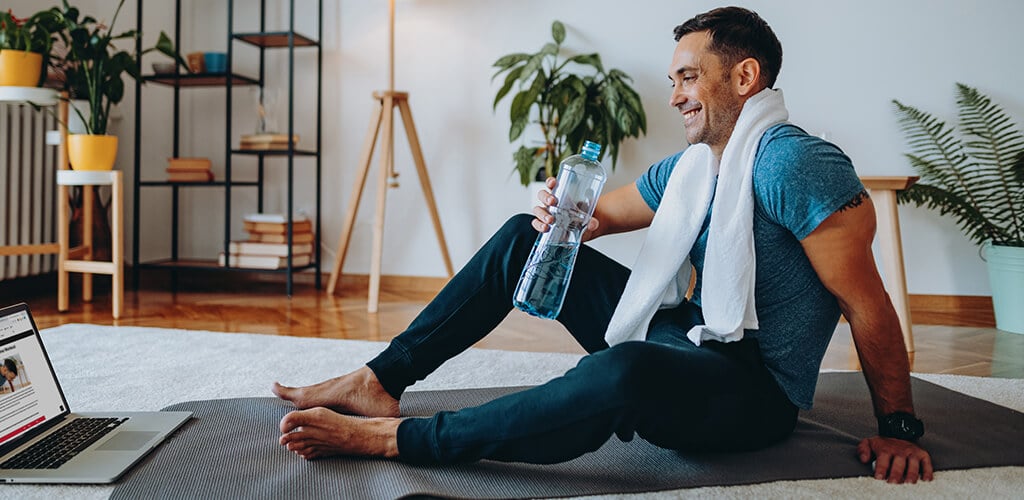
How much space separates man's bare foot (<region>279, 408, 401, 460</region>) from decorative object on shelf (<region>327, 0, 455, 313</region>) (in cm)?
187

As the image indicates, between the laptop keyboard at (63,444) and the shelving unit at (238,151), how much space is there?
2.06 m

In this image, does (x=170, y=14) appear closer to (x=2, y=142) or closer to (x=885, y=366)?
(x=2, y=142)

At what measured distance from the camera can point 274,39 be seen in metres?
3.63

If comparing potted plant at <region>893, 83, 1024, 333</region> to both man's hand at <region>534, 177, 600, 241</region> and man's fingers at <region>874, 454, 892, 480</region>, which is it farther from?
man's hand at <region>534, 177, 600, 241</region>

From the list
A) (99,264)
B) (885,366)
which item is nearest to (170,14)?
(99,264)

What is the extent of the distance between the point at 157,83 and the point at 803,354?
339 centimetres

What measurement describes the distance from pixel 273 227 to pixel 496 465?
2551mm

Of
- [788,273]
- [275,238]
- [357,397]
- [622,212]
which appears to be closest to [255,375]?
[357,397]

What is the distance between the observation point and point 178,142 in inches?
153

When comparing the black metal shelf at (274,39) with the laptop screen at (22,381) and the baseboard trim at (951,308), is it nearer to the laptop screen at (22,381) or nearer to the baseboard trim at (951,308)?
the laptop screen at (22,381)

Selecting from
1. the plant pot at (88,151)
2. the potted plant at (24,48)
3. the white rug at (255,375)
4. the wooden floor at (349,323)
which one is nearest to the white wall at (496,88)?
the wooden floor at (349,323)

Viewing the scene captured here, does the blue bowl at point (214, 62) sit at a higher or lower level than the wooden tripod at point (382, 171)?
higher

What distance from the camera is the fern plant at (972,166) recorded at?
9.95 ft

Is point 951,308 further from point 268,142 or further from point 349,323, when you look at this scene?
point 268,142
